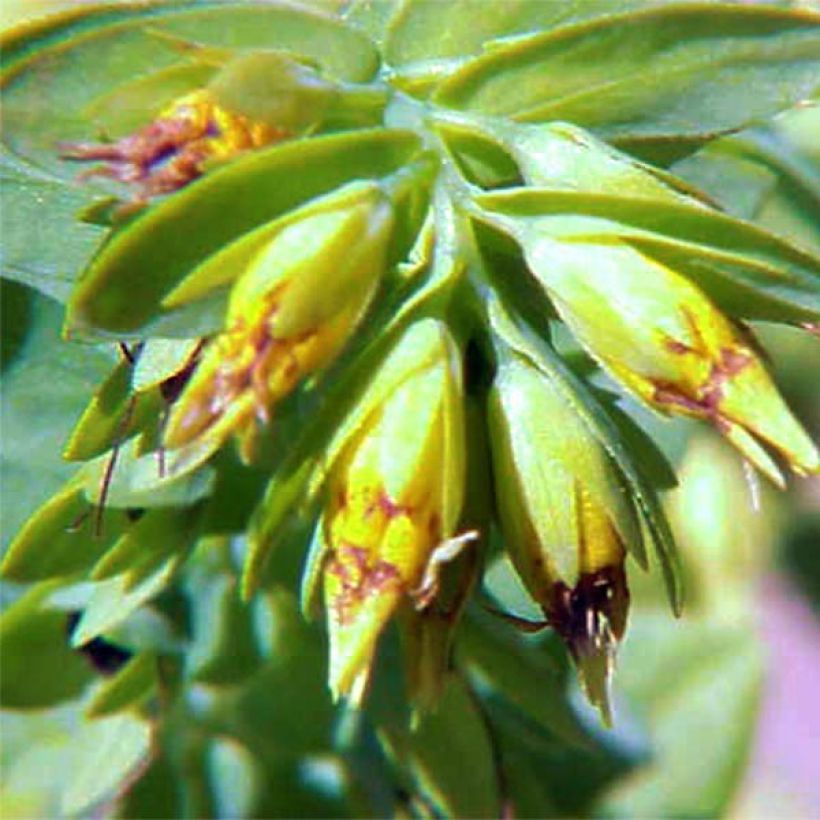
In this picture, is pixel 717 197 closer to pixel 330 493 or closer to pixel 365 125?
pixel 365 125

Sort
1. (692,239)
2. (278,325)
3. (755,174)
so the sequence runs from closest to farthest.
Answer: (278,325), (692,239), (755,174)

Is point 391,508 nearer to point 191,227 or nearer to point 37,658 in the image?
point 191,227

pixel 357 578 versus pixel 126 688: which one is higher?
pixel 357 578

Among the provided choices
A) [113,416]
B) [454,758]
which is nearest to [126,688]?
[454,758]

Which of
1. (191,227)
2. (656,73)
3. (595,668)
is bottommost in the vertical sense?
(595,668)

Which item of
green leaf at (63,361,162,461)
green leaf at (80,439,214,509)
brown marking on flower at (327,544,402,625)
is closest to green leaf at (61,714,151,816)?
green leaf at (80,439,214,509)

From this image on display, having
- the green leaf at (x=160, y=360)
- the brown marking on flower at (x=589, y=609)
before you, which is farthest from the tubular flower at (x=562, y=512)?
the green leaf at (x=160, y=360)
